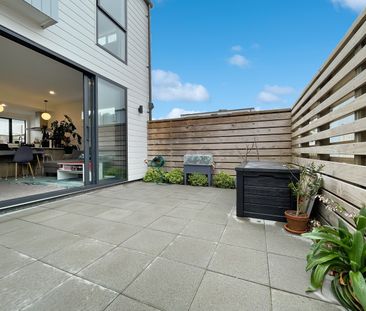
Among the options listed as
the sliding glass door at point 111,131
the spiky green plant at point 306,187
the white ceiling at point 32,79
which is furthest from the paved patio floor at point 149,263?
the white ceiling at point 32,79

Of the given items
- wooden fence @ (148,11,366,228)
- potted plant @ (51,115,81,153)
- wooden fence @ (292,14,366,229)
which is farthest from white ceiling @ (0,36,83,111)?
wooden fence @ (292,14,366,229)

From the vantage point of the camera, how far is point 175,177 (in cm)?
486

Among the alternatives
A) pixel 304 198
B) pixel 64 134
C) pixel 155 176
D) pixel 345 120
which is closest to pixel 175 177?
pixel 155 176

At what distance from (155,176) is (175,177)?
0.60 m

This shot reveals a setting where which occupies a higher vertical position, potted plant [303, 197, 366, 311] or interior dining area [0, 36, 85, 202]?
interior dining area [0, 36, 85, 202]

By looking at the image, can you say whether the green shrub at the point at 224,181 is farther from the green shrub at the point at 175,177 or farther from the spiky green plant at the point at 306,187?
the spiky green plant at the point at 306,187

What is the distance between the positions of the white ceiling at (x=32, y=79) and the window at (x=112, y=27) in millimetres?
1205

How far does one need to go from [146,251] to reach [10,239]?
54.1 inches

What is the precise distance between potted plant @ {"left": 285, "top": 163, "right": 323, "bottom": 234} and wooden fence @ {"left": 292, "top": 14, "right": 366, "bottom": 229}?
0.36 ft

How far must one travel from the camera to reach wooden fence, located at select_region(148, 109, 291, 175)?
4.26 m

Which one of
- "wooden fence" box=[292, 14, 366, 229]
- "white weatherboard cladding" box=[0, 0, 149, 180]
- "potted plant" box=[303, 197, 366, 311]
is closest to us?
"potted plant" box=[303, 197, 366, 311]

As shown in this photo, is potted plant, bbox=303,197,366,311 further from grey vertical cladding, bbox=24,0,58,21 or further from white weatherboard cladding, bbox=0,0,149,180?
white weatherboard cladding, bbox=0,0,149,180

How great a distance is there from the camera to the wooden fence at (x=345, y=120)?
1373 mm

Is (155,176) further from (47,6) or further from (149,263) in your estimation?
(47,6)
